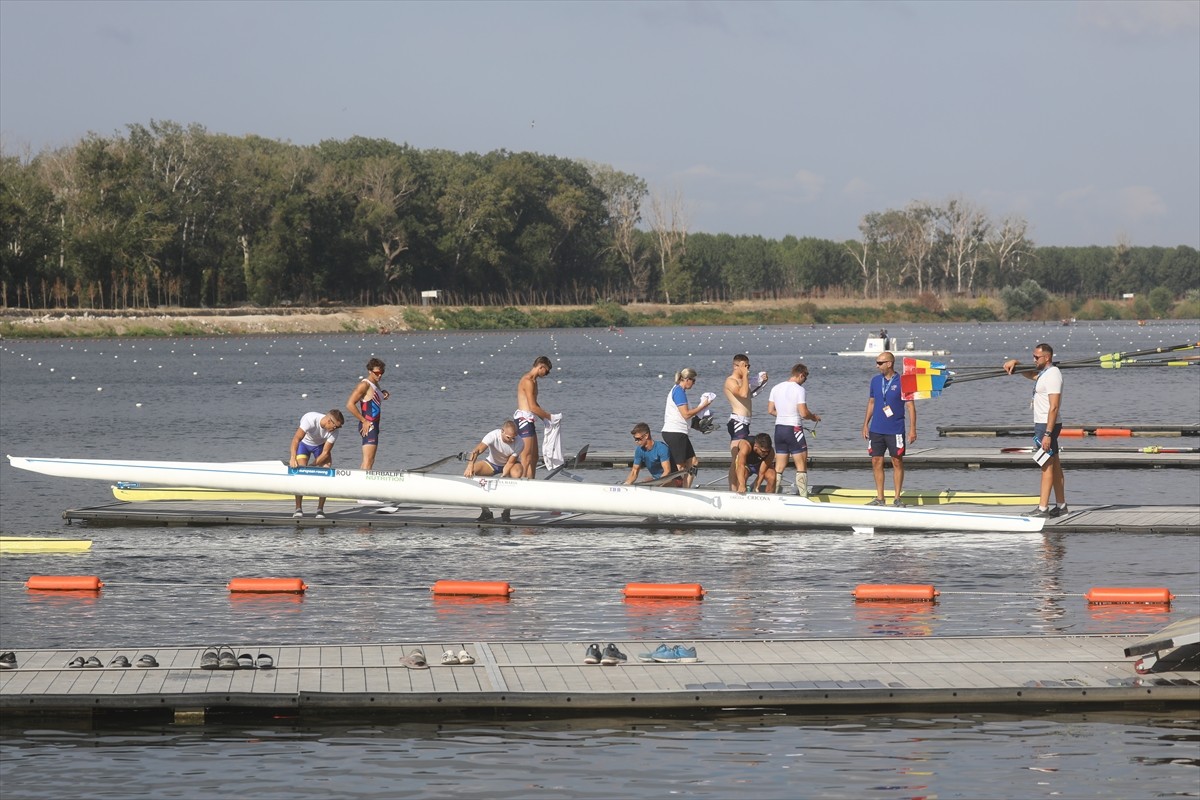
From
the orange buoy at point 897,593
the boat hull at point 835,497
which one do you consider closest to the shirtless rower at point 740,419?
the boat hull at point 835,497

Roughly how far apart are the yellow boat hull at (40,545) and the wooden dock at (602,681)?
7387 millimetres

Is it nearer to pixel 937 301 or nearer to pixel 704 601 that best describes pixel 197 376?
pixel 704 601

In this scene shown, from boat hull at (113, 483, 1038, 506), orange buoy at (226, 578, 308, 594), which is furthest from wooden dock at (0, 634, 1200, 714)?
boat hull at (113, 483, 1038, 506)

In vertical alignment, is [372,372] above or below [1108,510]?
above

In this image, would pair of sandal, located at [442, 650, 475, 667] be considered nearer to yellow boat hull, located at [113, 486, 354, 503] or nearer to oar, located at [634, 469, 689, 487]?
oar, located at [634, 469, 689, 487]

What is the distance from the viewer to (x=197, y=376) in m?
65.9

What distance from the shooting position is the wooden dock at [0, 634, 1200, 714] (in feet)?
35.2

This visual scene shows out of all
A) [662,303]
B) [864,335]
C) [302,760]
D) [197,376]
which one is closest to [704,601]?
[302,760]

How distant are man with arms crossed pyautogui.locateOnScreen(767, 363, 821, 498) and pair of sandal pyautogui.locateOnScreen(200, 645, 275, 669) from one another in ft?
31.5

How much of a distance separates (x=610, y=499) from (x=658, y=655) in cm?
799

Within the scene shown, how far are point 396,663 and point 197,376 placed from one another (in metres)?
56.5

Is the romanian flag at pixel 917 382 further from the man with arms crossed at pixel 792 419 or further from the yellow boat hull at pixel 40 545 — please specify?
the yellow boat hull at pixel 40 545

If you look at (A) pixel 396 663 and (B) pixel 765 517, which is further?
(B) pixel 765 517

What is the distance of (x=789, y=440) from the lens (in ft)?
66.2
